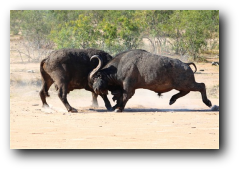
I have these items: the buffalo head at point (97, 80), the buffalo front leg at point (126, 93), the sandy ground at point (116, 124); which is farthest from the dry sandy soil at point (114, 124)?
the buffalo head at point (97, 80)

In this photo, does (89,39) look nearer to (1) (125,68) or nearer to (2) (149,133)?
(1) (125,68)

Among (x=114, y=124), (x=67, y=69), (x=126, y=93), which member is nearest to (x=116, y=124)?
(x=114, y=124)

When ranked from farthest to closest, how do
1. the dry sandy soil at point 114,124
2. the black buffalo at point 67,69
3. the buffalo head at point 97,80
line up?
the buffalo head at point 97,80
the black buffalo at point 67,69
the dry sandy soil at point 114,124

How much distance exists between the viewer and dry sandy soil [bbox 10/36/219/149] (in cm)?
1129

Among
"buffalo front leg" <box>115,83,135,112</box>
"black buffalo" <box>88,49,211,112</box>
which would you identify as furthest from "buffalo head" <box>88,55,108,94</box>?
"buffalo front leg" <box>115,83,135,112</box>

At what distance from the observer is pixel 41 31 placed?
33.2 meters

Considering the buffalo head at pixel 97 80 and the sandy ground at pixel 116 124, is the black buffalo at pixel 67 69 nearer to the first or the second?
the buffalo head at pixel 97 80

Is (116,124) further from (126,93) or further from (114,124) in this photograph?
(126,93)

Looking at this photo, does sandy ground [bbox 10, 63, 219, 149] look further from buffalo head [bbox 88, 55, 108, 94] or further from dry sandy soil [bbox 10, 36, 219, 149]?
buffalo head [bbox 88, 55, 108, 94]

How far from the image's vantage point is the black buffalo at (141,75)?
1667 cm

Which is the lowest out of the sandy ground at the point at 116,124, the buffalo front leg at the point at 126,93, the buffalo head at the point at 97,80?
the sandy ground at the point at 116,124

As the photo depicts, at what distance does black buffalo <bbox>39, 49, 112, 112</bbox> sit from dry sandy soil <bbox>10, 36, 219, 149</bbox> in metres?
0.70

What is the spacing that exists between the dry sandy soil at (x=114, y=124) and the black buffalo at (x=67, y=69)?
0.70m

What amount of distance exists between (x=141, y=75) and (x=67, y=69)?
210cm
